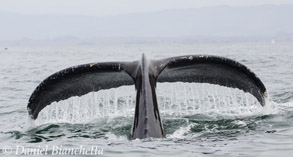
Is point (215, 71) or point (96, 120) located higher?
point (215, 71)

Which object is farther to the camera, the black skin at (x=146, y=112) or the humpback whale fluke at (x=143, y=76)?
the humpback whale fluke at (x=143, y=76)

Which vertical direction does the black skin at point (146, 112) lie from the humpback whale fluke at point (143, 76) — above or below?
below

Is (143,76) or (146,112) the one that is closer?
(146,112)

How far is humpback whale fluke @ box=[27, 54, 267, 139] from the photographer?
21.5 feet

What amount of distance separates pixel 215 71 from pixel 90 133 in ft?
6.99

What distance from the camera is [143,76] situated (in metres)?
6.49

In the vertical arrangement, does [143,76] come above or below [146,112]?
above

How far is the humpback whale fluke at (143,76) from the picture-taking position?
6.57 meters

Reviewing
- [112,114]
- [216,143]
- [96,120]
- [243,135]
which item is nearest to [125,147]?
[216,143]

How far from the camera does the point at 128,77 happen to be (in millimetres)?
6961

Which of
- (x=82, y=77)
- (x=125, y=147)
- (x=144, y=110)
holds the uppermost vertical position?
(x=82, y=77)

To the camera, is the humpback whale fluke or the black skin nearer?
the black skin

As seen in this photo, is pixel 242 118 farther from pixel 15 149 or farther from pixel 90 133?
pixel 15 149

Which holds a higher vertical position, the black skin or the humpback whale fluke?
the humpback whale fluke
